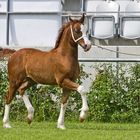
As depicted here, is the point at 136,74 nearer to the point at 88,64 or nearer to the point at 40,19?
the point at 88,64

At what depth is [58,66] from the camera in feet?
54.5

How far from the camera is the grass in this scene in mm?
14695

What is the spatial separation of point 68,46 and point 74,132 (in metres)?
1.94

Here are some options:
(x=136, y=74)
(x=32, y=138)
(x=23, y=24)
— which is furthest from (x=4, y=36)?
(x=32, y=138)

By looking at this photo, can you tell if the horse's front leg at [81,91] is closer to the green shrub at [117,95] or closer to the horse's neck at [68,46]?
the horse's neck at [68,46]

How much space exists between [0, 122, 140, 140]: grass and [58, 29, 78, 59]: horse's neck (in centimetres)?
155

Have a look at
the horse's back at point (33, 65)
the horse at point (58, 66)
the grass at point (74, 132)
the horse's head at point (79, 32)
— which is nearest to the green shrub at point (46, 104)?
the grass at point (74, 132)

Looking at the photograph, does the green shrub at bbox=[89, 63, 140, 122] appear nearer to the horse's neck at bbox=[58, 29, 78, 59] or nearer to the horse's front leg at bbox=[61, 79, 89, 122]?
the horse's neck at bbox=[58, 29, 78, 59]

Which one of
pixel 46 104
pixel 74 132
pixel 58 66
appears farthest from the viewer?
pixel 46 104

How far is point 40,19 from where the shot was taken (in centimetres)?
2350

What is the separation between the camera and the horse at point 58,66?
1634 cm

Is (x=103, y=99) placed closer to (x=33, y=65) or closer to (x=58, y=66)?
(x=33, y=65)

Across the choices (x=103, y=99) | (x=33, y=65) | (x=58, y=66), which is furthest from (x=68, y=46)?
(x=103, y=99)

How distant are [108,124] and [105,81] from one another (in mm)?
1464
